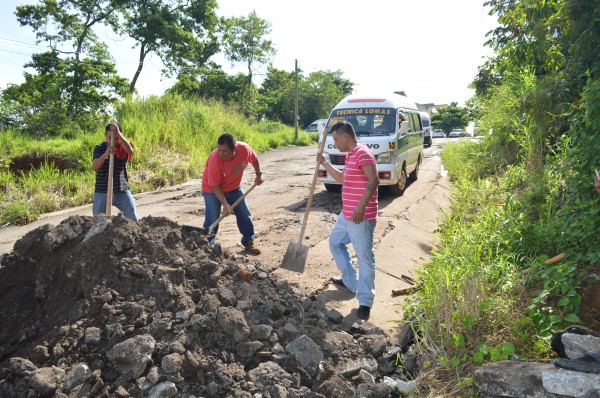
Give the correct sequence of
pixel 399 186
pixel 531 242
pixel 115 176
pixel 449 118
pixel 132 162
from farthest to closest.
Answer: pixel 449 118
pixel 132 162
pixel 399 186
pixel 115 176
pixel 531 242

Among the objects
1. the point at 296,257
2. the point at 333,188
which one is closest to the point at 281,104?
the point at 333,188

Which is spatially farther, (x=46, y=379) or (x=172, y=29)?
(x=172, y=29)

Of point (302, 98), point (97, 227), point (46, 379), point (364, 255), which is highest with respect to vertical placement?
point (302, 98)

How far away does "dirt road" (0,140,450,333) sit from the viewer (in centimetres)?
535

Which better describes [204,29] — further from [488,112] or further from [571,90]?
[571,90]

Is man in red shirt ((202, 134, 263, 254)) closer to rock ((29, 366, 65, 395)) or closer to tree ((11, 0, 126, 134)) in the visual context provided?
rock ((29, 366, 65, 395))

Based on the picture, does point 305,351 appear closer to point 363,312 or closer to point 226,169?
point 363,312

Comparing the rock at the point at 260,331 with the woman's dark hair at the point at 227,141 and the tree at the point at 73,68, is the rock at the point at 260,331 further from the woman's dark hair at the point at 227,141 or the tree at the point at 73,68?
the tree at the point at 73,68

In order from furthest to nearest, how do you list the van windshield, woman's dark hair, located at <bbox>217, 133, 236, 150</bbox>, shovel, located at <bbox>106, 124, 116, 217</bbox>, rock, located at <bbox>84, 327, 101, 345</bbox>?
1. the van windshield
2. woman's dark hair, located at <bbox>217, 133, 236, 150</bbox>
3. shovel, located at <bbox>106, 124, 116, 217</bbox>
4. rock, located at <bbox>84, 327, 101, 345</bbox>

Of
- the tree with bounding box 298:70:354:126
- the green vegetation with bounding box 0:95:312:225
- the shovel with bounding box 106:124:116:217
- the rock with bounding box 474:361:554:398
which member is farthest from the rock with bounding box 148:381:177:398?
the tree with bounding box 298:70:354:126

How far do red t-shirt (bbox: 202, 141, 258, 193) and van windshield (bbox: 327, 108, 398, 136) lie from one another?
4.05 m

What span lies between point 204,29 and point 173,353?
2737 centimetres

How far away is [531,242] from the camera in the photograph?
16.6 feet

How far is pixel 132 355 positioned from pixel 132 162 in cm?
1057
